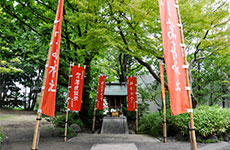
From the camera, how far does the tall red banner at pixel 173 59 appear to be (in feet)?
9.78

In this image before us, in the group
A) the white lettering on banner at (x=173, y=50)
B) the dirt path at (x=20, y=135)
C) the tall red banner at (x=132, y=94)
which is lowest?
the dirt path at (x=20, y=135)

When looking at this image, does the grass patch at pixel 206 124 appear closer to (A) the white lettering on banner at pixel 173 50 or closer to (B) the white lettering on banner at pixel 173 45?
(B) the white lettering on banner at pixel 173 45

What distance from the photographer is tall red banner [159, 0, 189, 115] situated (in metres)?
2.98

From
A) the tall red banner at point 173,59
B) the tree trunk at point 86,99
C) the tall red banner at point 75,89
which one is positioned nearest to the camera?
the tall red banner at point 173,59

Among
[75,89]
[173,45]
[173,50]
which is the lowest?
[75,89]

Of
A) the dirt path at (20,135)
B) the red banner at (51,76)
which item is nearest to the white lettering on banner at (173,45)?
the red banner at (51,76)

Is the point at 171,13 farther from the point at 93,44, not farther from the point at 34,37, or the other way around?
the point at 34,37

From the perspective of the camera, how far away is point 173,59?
10.3 feet

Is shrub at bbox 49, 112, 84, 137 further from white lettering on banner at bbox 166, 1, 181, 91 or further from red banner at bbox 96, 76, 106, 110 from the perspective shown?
white lettering on banner at bbox 166, 1, 181, 91

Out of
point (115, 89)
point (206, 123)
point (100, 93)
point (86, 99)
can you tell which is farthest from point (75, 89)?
point (206, 123)

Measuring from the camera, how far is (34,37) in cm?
786

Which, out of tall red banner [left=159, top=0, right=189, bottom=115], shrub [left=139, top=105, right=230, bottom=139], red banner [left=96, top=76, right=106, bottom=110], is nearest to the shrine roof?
red banner [left=96, top=76, right=106, bottom=110]

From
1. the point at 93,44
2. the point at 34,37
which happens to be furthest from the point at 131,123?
the point at 34,37

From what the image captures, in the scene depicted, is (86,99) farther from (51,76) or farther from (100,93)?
(51,76)
